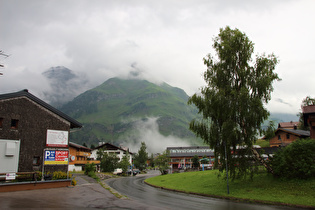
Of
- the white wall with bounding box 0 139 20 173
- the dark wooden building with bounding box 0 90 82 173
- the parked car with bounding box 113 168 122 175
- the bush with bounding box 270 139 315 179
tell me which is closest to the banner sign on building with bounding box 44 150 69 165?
the dark wooden building with bounding box 0 90 82 173

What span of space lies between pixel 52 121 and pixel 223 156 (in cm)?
1937

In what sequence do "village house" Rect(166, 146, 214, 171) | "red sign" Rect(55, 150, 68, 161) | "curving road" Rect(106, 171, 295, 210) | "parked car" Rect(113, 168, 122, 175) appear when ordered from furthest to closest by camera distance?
"village house" Rect(166, 146, 214, 171) < "parked car" Rect(113, 168, 122, 175) < "red sign" Rect(55, 150, 68, 161) < "curving road" Rect(106, 171, 295, 210)

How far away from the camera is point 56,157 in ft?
91.8

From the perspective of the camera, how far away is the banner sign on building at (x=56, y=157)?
27.4 metres

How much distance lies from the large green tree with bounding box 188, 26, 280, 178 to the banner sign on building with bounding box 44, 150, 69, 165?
1508 centimetres

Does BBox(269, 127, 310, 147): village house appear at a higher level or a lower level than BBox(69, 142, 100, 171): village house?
higher

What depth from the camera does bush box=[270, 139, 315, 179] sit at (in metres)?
21.2

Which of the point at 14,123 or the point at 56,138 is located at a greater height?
the point at 14,123

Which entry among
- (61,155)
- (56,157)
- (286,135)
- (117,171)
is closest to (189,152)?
(117,171)

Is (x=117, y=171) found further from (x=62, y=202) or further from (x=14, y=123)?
(x=62, y=202)

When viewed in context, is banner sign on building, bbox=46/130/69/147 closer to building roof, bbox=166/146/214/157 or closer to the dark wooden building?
the dark wooden building

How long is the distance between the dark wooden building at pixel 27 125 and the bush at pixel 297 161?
75.5ft

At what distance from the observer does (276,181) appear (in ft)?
75.8

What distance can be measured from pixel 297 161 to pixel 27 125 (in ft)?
88.4
